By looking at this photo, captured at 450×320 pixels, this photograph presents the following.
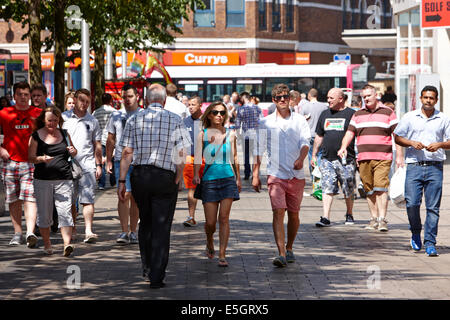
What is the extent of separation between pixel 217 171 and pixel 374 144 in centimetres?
346

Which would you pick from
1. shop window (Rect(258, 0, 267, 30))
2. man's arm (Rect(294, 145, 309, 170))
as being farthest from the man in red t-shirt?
shop window (Rect(258, 0, 267, 30))

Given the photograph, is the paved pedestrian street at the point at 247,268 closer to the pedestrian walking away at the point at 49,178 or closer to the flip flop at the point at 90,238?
the flip flop at the point at 90,238

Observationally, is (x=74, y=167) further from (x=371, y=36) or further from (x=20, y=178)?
(x=371, y=36)

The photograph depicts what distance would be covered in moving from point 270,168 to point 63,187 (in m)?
2.34

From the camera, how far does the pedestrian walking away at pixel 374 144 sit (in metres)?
12.1

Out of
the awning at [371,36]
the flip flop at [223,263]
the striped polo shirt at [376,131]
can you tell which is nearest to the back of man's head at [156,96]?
the flip flop at [223,263]

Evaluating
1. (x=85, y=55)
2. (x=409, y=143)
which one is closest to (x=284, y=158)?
(x=409, y=143)

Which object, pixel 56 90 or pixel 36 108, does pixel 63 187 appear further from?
pixel 56 90

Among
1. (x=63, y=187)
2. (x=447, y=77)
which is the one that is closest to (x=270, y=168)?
(x=63, y=187)

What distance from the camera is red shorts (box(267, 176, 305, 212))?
30.8 ft

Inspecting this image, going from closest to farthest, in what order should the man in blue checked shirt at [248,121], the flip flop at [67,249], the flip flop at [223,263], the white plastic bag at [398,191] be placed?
the flip flop at [223,263]
the flip flop at [67,249]
the white plastic bag at [398,191]
the man in blue checked shirt at [248,121]

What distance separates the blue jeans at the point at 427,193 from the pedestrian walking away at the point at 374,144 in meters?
1.73

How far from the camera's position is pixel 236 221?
1288cm

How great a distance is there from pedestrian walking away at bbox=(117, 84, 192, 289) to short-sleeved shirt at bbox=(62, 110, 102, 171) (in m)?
2.71
